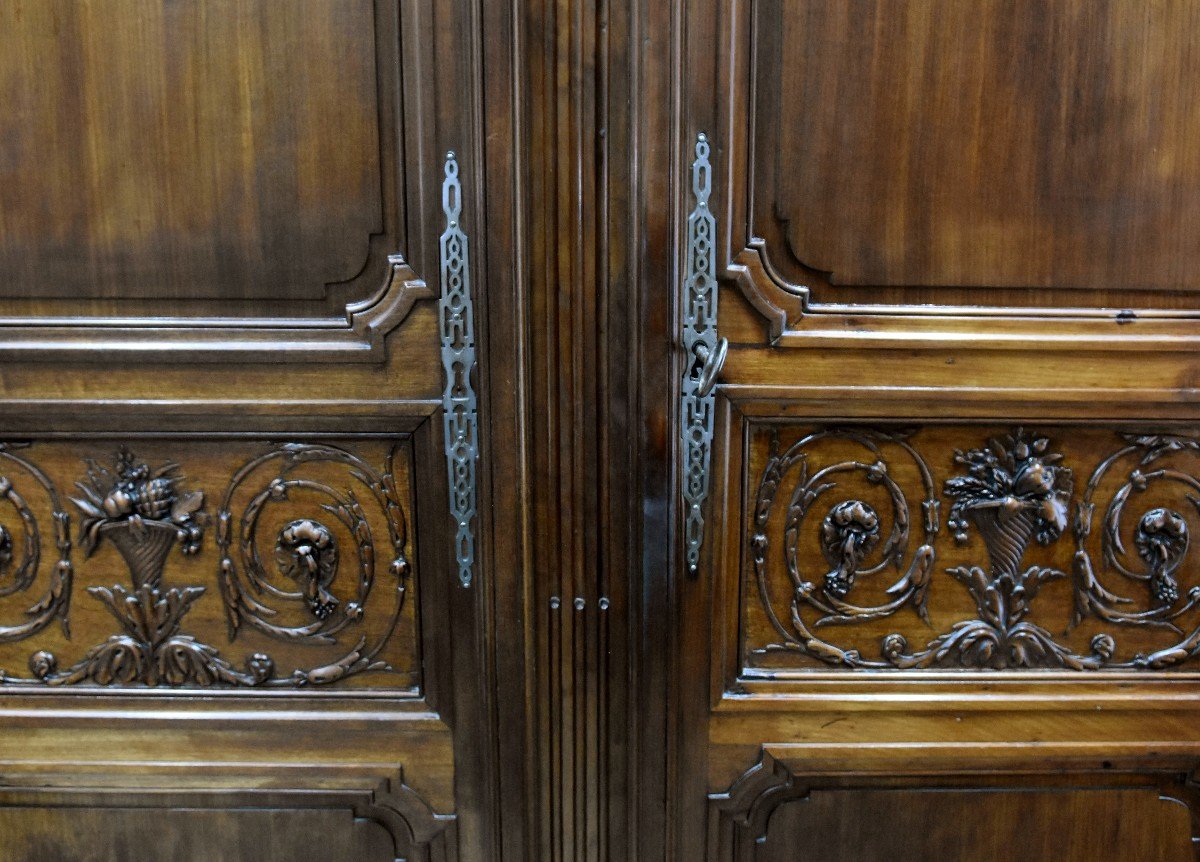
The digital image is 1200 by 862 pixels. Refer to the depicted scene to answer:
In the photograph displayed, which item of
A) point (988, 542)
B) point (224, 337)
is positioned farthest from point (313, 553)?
point (988, 542)

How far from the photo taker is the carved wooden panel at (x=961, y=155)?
2.11 ft

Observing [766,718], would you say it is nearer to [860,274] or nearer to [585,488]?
[585,488]

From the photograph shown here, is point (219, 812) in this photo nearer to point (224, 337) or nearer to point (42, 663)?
point (42, 663)

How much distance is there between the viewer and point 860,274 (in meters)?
0.67

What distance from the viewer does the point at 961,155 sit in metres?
0.65

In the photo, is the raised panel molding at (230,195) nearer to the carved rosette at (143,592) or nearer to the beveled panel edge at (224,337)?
the beveled panel edge at (224,337)

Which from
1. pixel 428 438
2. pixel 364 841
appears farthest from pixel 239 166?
pixel 364 841

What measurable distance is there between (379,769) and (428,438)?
0.30 m

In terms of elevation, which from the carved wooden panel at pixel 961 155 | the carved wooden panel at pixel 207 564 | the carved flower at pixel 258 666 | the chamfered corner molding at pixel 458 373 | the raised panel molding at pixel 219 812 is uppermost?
the carved wooden panel at pixel 961 155

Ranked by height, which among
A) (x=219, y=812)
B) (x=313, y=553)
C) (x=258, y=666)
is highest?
(x=313, y=553)

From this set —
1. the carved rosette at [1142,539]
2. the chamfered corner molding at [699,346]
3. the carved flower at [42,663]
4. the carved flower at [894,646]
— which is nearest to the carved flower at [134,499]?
the carved flower at [42,663]

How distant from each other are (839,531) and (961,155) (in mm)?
326

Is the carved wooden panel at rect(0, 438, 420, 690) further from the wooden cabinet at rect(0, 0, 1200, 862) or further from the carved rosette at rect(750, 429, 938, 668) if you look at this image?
the carved rosette at rect(750, 429, 938, 668)

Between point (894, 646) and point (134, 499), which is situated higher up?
point (134, 499)
